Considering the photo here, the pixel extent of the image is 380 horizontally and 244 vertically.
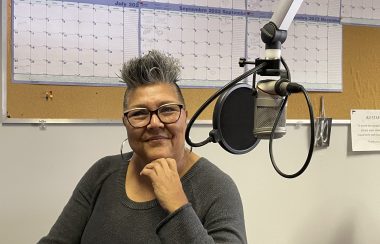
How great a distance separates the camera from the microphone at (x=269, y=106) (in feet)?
2.59

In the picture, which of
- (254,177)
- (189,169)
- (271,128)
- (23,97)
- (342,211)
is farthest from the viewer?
(342,211)

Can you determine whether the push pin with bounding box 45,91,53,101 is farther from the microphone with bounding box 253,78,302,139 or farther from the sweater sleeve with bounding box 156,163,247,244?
the microphone with bounding box 253,78,302,139

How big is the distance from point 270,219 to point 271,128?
114cm

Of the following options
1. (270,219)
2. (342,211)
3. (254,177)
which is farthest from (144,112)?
(342,211)

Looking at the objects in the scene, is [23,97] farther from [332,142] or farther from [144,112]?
[332,142]

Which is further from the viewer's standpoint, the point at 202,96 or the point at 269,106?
the point at 202,96

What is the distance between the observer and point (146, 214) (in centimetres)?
123

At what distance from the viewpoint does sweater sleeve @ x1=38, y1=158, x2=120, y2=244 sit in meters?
1.31

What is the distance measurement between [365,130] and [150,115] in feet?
3.78

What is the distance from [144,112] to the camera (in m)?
1.20

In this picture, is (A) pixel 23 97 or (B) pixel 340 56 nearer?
(A) pixel 23 97

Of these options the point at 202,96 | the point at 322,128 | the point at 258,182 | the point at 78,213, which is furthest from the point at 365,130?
the point at 78,213

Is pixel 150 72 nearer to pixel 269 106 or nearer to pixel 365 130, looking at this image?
pixel 269 106

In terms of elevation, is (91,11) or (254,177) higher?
(91,11)
